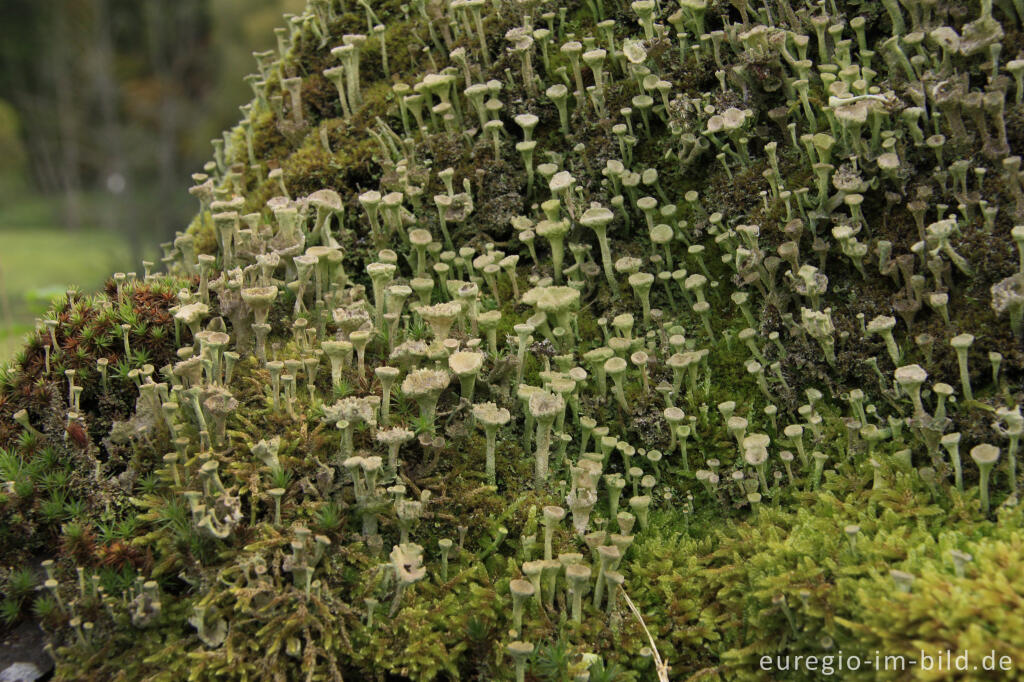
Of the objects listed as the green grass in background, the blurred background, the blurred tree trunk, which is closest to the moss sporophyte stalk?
the green grass in background

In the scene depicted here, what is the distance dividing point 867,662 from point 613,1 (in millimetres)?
3359

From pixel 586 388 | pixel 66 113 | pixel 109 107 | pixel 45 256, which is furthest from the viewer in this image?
pixel 66 113

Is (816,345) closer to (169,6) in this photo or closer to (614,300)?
(614,300)

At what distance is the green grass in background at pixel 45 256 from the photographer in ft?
38.0

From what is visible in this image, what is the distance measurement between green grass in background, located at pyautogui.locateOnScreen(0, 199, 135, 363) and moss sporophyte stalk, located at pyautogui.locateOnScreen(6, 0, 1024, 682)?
245 inches

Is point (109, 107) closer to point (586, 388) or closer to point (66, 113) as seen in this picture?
point (66, 113)

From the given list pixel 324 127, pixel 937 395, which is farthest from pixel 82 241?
pixel 937 395

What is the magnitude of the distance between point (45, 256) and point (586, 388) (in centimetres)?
1542

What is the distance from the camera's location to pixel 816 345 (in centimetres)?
310

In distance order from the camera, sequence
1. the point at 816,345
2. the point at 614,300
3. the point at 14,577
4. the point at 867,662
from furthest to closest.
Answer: the point at 614,300
the point at 816,345
the point at 14,577
the point at 867,662

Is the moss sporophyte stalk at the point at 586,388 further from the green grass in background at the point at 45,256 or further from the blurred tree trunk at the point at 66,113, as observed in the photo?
the blurred tree trunk at the point at 66,113

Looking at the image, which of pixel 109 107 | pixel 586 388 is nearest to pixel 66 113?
pixel 109 107

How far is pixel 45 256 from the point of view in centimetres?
1541

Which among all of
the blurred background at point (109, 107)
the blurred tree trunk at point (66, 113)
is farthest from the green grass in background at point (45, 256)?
the blurred tree trunk at point (66, 113)
